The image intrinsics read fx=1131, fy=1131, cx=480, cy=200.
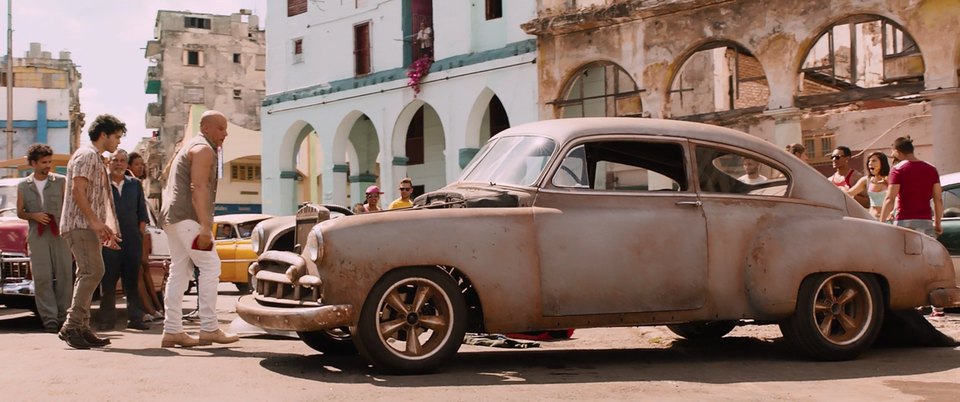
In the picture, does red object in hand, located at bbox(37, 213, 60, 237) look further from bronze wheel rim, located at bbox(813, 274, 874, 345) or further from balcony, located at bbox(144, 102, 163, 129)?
balcony, located at bbox(144, 102, 163, 129)

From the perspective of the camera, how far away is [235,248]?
19.6 meters

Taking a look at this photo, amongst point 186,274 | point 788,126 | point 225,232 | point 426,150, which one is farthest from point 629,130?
point 426,150

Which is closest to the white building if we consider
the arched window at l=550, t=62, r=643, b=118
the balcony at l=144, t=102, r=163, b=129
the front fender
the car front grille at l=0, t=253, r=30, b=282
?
the arched window at l=550, t=62, r=643, b=118

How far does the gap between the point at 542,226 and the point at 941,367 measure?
107 inches

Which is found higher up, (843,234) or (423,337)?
(843,234)

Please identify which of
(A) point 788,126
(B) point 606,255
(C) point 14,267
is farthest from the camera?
(A) point 788,126

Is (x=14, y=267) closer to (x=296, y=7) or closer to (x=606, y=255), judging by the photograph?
(x=606, y=255)

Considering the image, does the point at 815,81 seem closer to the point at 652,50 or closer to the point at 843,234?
the point at 652,50

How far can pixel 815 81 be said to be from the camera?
3089cm

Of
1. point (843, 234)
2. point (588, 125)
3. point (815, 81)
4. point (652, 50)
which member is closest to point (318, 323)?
point (588, 125)

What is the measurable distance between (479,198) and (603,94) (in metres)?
22.6

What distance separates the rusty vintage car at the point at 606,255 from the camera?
6594 mm

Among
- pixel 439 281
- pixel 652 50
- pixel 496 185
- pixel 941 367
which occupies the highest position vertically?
pixel 652 50

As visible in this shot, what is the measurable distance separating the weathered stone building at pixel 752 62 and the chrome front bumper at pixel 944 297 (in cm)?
1292
